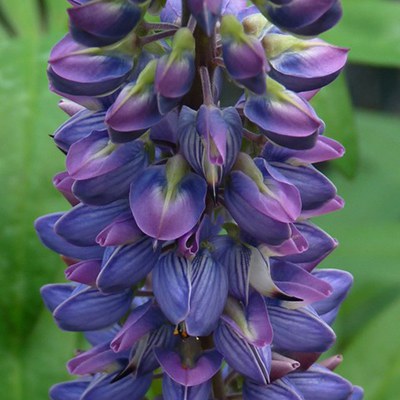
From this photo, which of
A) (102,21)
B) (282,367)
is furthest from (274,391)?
(102,21)

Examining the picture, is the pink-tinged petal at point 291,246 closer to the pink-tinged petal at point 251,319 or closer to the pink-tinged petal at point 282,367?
the pink-tinged petal at point 251,319

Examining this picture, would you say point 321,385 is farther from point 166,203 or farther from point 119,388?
point 166,203

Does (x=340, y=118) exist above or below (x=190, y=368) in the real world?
below

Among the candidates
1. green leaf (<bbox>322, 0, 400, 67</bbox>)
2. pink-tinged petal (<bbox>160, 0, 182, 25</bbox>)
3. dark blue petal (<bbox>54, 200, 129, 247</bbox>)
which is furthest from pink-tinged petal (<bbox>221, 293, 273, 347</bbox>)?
green leaf (<bbox>322, 0, 400, 67</bbox>)

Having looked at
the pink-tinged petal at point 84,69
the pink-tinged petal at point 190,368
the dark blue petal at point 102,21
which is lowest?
the pink-tinged petal at point 190,368

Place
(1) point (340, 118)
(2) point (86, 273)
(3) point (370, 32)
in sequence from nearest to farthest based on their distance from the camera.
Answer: (2) point (86, 273) → (1) point (340, 118) → (3) point (370, 32)

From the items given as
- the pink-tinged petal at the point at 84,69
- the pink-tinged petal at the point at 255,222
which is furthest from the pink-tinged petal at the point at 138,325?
the pink-tinged petal at the point at 84,69
